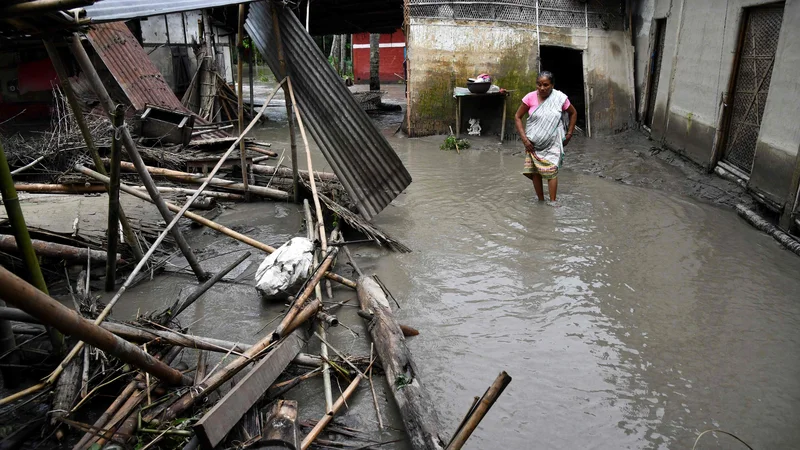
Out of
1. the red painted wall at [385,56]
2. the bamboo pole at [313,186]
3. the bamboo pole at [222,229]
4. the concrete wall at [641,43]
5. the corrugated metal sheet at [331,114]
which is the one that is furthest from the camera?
the red painted wall at [385,56]

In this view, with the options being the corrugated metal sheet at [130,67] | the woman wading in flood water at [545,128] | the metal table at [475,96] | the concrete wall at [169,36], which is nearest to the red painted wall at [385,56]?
the concrete wall at [169,36]

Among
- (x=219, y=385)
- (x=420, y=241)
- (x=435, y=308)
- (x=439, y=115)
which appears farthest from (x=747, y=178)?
(x=219, y=385)

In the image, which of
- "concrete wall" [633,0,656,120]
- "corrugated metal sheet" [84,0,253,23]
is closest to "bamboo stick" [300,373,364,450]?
"corrugated metal sheet" [84,0,253,23]

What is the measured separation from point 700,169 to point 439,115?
17.8ft

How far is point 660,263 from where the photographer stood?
509 centimetres

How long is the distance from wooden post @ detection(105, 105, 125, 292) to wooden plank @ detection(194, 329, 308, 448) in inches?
67.5

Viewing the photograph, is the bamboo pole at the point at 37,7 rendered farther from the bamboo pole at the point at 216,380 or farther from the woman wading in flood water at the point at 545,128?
the woman wading in flood water at the point at 545,128

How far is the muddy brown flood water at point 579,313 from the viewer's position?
10.1 ft

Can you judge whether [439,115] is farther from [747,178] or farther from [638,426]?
[638,426]

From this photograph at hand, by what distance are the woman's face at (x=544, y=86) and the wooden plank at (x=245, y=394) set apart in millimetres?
4483

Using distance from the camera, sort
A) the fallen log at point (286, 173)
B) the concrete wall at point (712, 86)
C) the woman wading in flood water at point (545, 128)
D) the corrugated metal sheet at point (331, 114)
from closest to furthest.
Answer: the corrugated metal sheet at point (331, 114) → the concrete wall at point (712, 86) → the woman wading in flood water at point (545, 128) → the fallen log at point (286, 173)

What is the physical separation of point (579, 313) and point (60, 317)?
3.57m

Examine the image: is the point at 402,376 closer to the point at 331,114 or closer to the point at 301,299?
the point at 301,299

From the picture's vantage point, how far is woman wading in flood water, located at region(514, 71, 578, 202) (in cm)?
639
